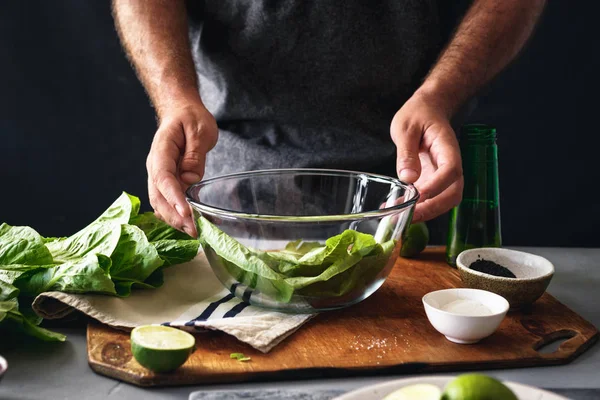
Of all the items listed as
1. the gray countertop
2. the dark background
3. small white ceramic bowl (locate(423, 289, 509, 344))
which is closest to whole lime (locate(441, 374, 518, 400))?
the gray countertop

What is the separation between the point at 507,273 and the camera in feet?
4.36

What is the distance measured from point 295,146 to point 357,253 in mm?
707

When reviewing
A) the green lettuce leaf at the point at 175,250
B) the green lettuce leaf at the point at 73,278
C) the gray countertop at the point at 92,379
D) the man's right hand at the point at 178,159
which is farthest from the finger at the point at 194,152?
the gray countertop at the point at 92,379

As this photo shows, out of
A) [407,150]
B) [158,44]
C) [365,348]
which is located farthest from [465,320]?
[158,44]

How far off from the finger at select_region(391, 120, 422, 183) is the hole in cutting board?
1.26ft

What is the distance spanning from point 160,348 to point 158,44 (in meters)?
0.98

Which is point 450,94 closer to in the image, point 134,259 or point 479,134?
point 479,134

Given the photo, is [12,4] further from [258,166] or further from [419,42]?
[419,42]

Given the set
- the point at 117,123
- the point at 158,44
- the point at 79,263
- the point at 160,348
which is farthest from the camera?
the point at 117,123

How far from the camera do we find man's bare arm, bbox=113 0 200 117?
1.66 meters

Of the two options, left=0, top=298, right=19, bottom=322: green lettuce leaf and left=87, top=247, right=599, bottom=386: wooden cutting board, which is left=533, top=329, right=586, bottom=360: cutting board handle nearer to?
left=87, top=247, right=599, bottom=386: wooden cutting board

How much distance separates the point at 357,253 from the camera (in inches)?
47.3

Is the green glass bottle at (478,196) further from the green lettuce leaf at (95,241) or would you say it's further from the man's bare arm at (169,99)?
the green lettuce leaf at (95,241)

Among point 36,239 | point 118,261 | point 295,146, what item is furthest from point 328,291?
point 295,146
